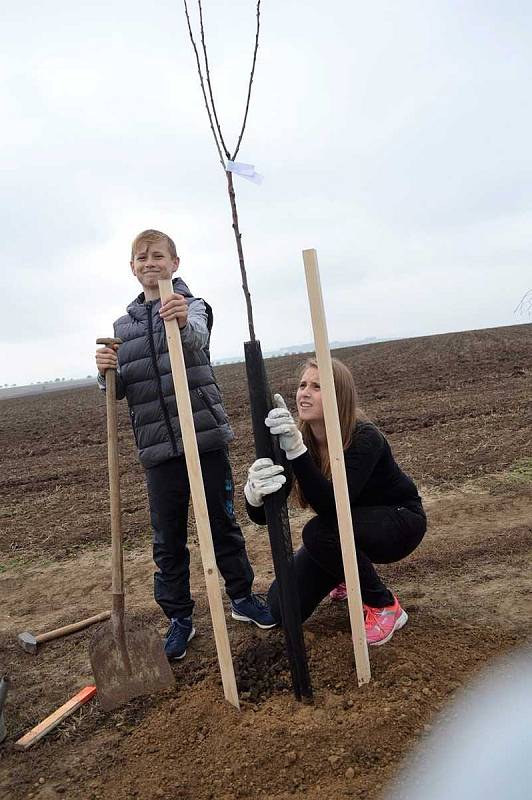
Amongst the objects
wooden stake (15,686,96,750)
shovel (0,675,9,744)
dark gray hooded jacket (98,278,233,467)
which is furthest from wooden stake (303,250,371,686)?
shovel (0,675,9,744)

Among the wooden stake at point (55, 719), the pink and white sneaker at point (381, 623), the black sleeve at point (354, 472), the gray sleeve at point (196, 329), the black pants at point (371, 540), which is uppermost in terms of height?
the gray sleeve at point (196, 329)

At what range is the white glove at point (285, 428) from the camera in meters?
2.49

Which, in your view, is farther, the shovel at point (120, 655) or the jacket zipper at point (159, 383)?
the jacket zipper at point (159, 383)

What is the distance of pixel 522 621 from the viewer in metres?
3.18

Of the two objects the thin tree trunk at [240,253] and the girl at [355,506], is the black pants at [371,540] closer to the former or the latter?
the girl at [355,506]

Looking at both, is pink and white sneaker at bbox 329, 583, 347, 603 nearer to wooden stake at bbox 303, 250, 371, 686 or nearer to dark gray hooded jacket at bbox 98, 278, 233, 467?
wooden stake at bbox 303, 250, 371, 686

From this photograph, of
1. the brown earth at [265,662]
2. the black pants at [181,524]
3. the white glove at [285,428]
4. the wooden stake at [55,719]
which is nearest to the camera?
the brown earth at [265,662]

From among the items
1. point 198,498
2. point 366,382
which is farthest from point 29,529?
point 366,382

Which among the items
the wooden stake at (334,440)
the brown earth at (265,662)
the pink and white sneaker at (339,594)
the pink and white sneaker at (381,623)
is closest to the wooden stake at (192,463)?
the brown earth at (265,662)

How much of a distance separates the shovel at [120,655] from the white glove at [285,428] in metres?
0.79

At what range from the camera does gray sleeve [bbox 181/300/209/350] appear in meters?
2.81

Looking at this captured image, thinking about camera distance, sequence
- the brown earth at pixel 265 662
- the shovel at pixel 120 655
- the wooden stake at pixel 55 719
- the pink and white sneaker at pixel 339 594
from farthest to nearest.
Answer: the pink and white sneaker at pixel 339 594 < the shovel at pixel 120 655 < the wooden stake at pixel 55 719 < the brown earth at pixel 265 662

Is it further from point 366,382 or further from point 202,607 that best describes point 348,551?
point 366,382

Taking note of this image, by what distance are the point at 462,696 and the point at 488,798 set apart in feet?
Answer: 4.77
